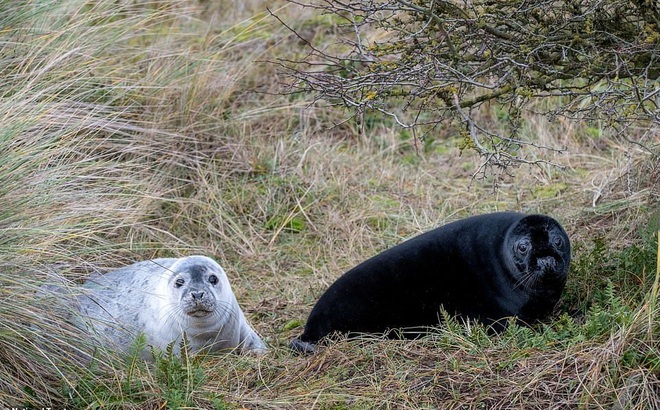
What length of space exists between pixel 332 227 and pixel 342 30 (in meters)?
2.61

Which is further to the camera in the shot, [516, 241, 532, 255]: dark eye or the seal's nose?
the seal's nose

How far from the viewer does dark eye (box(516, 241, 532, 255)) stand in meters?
4.79

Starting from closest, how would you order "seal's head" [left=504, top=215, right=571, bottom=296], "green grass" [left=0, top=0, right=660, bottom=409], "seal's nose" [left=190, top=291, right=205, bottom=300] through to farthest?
"green grass" [left=0, top=0, right=660, bottom=409]
"seal's head" [left=504, top=215, right=571, bottom=296]
"seal's nose" [left=190, top=291, right=205, bottom=300]

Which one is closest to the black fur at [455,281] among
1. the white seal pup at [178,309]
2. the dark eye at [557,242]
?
the dark eye at [557,242]

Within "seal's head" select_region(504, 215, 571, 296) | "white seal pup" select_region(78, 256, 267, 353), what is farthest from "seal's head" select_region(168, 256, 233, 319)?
"seal's head" select_region(504, 215, 571, 296)

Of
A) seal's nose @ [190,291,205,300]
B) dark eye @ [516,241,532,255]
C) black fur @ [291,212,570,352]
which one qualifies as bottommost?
black fur @ [291,212,570,352]

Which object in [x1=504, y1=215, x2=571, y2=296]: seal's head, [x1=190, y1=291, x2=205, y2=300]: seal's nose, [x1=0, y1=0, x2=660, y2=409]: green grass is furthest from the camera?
[x1=190, y1=291, x2=205, y2=300]: seal's nose

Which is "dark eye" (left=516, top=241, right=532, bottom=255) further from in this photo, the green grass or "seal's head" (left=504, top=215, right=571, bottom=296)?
the green grass

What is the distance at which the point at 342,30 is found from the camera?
8.75m

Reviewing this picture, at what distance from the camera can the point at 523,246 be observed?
189 inches

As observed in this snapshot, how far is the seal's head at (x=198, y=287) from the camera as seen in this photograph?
4.91 meters

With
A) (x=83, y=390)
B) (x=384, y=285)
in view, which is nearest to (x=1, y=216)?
(x=83, y=390)

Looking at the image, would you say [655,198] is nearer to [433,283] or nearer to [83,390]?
[433,283]

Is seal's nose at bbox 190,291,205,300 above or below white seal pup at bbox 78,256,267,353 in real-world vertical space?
above
